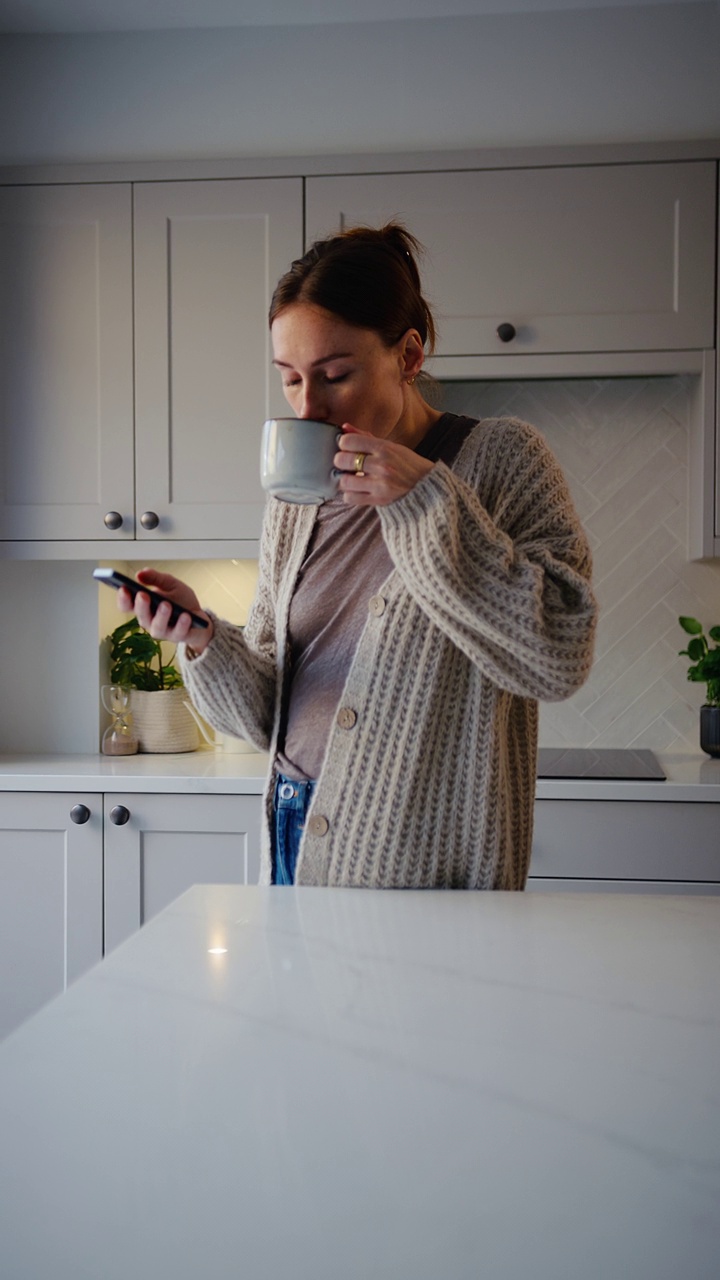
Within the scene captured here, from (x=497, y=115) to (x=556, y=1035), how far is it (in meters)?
2.26

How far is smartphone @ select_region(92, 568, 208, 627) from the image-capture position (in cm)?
100

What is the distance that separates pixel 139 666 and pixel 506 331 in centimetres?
116

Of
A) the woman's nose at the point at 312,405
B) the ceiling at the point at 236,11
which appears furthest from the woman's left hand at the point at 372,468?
the ceiling at the point at 236,11

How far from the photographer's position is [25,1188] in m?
0.50

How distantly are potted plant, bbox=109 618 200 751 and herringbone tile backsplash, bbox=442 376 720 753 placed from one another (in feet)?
2.87

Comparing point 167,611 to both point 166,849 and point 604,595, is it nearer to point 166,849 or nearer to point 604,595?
point 166,849

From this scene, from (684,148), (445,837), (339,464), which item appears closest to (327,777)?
(445,837)

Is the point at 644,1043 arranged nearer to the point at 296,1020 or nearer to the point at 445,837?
the point at 296,1020

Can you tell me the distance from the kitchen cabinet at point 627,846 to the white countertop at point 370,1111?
4.08 ft

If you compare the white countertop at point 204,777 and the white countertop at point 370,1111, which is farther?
the white countertop at point 204,777

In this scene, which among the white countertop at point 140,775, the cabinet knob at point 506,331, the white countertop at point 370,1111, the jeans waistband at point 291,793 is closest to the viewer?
the white countertop at point 370,1111

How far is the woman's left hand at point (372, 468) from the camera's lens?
3.44 ft

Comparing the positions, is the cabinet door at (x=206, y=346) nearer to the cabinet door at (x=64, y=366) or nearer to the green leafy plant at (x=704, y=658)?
the cabinet door at (x=64, y=366)

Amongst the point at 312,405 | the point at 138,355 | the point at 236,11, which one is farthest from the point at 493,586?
the point at 236,11
